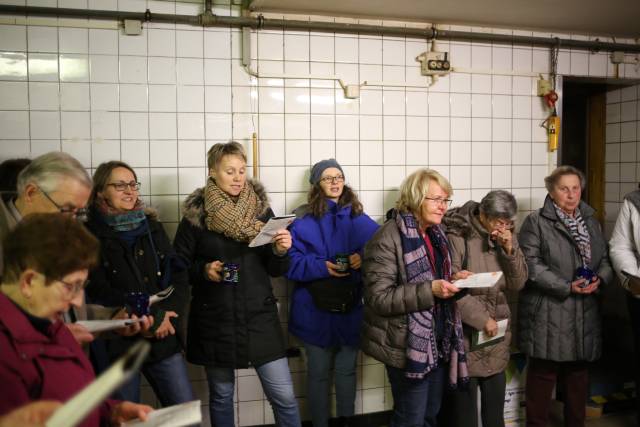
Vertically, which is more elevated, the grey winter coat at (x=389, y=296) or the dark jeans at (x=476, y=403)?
the grey winter coat at (x=389, y=296)

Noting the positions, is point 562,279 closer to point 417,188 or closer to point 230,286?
point 417,188

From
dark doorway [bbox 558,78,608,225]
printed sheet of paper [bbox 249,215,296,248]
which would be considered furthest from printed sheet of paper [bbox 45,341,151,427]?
dark doorway [bbox 558,78,608,225]

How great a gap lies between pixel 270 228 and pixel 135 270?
62 cm

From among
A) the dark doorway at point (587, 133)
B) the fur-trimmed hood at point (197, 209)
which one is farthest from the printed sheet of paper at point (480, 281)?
the dark doorway at point (587, 133)

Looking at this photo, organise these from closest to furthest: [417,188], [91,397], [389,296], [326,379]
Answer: [91,397], [389,296], [417,188], [326,379]

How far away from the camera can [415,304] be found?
2.20 m

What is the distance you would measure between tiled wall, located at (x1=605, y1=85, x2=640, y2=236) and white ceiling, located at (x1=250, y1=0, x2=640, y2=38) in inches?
24.7

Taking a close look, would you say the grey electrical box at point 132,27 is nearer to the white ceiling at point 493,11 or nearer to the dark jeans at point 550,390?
the white ceiling at point 493,11

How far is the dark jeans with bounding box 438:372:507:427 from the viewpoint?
262 centimetres

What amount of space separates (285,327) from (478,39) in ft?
7.51

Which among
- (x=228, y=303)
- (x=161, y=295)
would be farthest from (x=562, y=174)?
(x=161, y=295)

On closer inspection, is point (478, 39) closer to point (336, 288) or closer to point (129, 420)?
point (336, 288)

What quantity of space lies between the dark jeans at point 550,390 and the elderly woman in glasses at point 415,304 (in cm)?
93

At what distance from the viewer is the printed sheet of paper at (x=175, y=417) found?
47.8 inches
